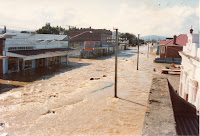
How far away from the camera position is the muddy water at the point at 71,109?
10664 millimetres

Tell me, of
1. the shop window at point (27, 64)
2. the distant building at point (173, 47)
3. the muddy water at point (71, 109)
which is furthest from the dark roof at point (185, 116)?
the distant building at point (173, 47)

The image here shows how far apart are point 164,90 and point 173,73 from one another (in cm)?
1894

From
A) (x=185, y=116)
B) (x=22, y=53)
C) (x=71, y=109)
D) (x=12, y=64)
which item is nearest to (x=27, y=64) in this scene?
(x=12, y=64)

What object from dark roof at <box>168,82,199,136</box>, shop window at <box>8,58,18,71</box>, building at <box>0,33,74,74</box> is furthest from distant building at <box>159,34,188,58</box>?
dark roof at <box>168,82,199,136</box>

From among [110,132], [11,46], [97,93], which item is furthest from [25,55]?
[110,132]

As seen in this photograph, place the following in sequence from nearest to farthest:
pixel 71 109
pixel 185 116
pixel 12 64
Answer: pixel 185 116, pixel 71 109, pixel 12 64

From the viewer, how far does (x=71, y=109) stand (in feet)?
45.0

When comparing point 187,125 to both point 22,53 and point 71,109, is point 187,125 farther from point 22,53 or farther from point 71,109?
point 22,53

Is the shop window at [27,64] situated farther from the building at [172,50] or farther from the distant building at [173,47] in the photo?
the distant building at [173,47]

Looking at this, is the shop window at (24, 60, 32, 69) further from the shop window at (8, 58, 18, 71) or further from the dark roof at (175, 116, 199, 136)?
the dark roof at (175, 116, 199, 136)

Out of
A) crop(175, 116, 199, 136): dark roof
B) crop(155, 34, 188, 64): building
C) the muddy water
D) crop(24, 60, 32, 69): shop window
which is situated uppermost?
crop(155, 34, 188, 64): building

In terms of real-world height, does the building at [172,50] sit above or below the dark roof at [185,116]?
above

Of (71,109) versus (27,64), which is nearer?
(71,109)

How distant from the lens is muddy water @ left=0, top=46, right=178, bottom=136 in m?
10.7
